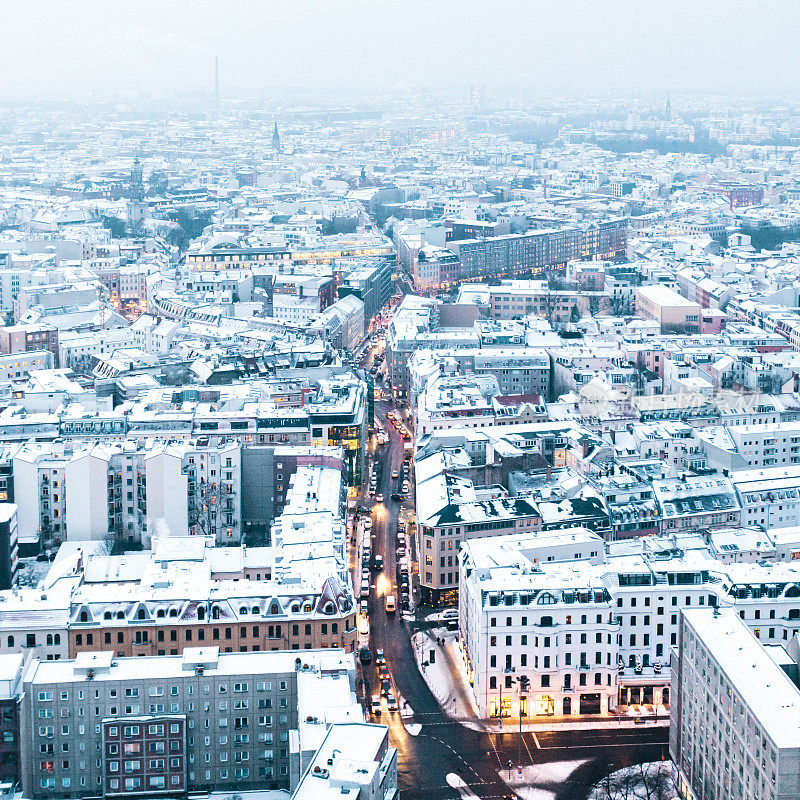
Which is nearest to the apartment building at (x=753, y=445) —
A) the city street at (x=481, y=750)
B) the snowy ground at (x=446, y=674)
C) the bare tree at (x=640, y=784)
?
the snowy ground at (x=446, y=674)

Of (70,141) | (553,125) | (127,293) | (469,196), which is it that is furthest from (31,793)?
(553,125)

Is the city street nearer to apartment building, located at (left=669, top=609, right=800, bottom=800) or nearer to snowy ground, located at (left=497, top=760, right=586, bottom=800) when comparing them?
snowy ground, located at (left=497, top=760, right=586, bottom=800)

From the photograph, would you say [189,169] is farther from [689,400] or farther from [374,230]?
[689,400]

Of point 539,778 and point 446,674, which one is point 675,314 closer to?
point 446,674

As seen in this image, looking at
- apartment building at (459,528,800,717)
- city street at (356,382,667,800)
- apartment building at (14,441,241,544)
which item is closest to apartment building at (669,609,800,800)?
city street at (356,382,667,800)

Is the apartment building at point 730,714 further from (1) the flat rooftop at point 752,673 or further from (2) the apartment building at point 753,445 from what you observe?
(2) the apartment building at point 753,445
